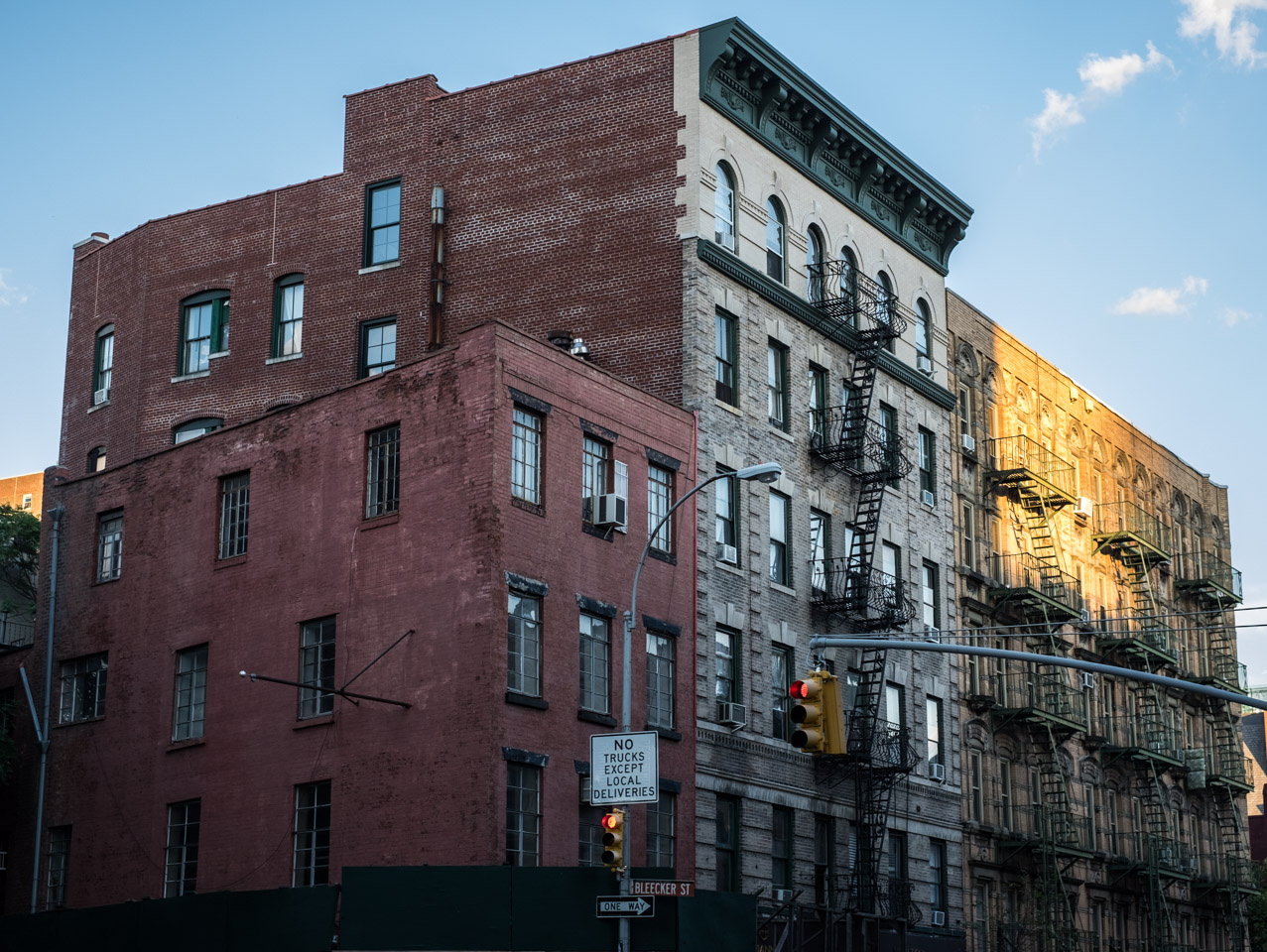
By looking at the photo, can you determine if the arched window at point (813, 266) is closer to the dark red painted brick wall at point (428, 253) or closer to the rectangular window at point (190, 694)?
the dark red painted brick wall at point (428, 253)

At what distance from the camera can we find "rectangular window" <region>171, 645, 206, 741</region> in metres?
37.3

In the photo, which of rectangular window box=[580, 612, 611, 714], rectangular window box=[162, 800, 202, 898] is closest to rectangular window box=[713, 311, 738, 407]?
rectangular window box=[580, 612, 611, 714]

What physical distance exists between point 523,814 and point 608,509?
6.31 m

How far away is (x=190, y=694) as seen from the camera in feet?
123

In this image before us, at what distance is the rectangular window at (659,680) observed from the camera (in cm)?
3634

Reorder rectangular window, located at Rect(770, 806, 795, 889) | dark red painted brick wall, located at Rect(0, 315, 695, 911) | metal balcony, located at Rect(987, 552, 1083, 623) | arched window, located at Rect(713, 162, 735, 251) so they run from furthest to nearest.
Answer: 1. metal balcony, located at Rect(987, 552, 1083, 623)
2. arched window, located at Rect(713, 162, 735, 251)
3. rectangular window, located at Rect(770, 806, 795, 889)
4. dark red painted brick wall, located at Rect(0, 315, 695, 911)

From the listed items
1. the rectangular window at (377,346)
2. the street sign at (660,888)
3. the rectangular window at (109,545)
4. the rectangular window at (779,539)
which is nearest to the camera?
the street sign at (660,888)

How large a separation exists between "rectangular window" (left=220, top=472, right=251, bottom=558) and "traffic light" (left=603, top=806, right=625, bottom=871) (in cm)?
1324

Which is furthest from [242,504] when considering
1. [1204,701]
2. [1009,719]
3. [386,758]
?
[1204,701]

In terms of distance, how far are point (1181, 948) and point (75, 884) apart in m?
37.3

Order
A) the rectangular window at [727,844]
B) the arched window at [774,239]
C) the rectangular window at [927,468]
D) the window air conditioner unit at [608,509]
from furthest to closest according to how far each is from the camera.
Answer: the rectangular window at [927,468]
the arched window at [774,239]
the rectangular window at [727,844]
the window air conditioner unit at [608,509]

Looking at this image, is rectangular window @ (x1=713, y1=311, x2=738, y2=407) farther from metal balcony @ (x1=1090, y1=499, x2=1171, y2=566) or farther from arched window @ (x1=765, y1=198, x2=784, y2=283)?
metal balcony @ (x1=1090, y1=499, x2=1171, y2=566)

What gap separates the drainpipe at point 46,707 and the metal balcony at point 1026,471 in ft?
87.3

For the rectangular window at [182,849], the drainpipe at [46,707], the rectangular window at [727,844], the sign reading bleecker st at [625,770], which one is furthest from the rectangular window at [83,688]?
the sign reading bleecker st at [625,770]
